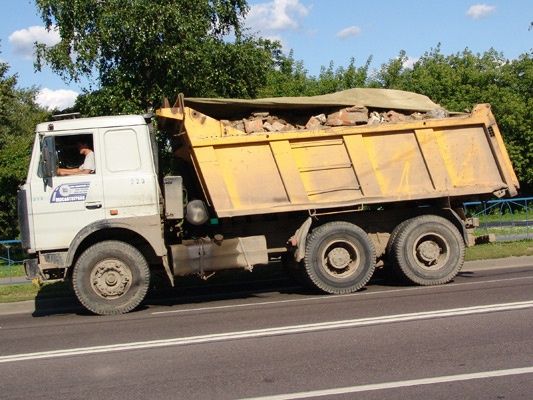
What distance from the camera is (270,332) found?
7.81 metres

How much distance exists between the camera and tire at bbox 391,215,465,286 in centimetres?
1089

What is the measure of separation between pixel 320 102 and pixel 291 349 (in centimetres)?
495

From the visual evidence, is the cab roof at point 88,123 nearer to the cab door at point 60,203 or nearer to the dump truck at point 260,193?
the dump truck at point 260,193

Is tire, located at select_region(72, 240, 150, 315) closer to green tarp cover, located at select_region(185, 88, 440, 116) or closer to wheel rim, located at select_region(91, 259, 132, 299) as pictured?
wheel rim, located at select_region(91, 259, 132, 299)

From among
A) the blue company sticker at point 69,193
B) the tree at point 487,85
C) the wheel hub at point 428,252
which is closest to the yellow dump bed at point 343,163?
the wheel hub at point 428,252

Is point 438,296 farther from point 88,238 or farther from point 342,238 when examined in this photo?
point 88,238

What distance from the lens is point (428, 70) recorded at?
1276 inches

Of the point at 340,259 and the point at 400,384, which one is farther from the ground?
the point at 340,259

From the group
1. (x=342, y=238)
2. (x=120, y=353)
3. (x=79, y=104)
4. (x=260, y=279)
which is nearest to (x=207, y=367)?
(x=120, y=353)

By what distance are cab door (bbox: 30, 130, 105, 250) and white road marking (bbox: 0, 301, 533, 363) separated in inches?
100

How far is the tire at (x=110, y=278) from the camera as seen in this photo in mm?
9805

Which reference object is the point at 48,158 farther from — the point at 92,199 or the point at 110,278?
the point at 110,278

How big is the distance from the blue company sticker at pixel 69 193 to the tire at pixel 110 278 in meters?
0.73

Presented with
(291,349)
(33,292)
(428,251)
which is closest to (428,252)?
(428,251)
